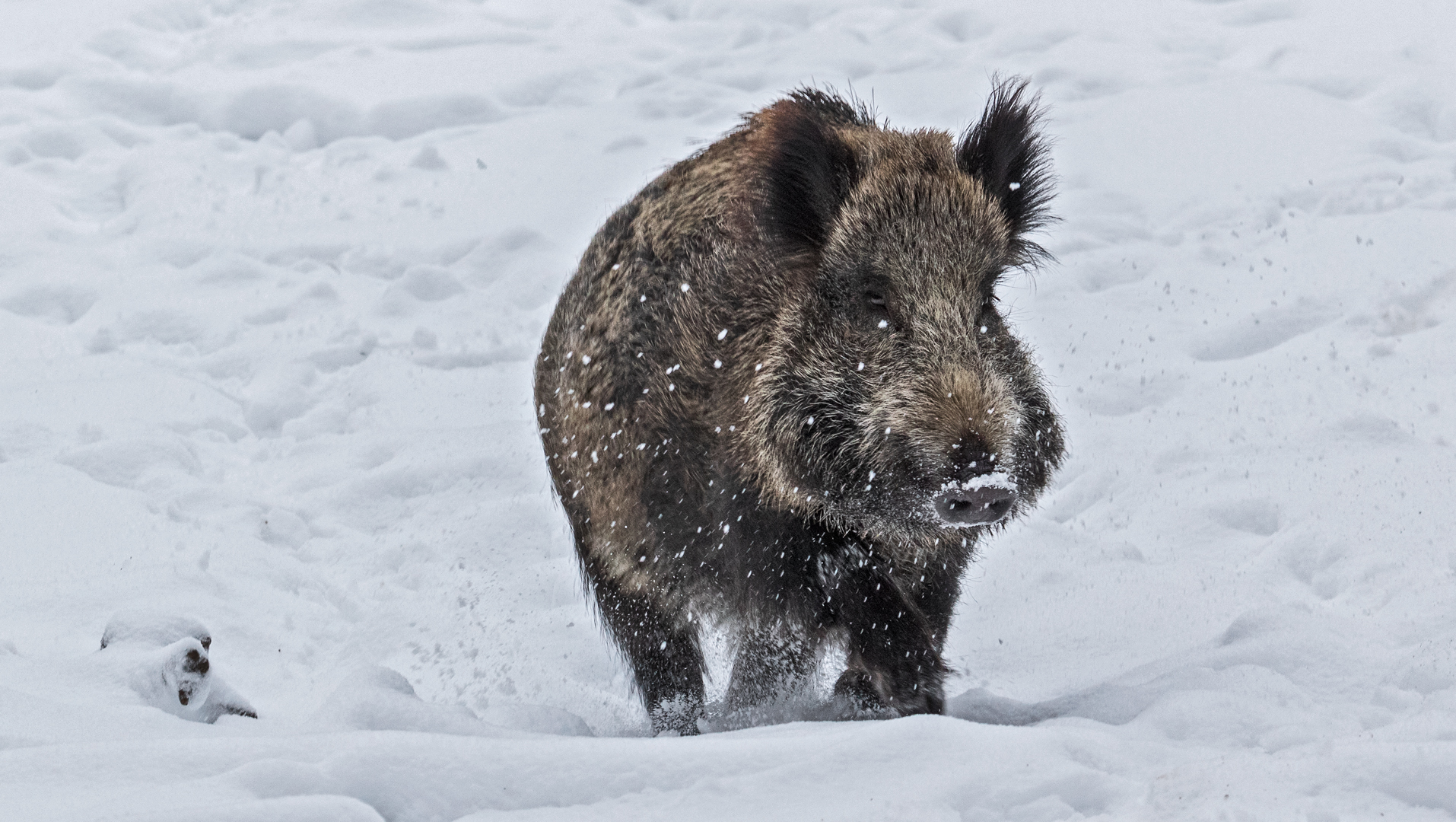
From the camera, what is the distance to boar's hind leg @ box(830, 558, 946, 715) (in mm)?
3832

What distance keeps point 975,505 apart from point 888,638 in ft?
2.52

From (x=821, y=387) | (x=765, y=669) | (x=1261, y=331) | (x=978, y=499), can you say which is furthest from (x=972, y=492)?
(x=1261, y=331)

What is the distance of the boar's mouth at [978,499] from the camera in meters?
3.19

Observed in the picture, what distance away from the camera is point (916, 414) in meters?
3.45

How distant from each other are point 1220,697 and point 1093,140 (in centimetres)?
656

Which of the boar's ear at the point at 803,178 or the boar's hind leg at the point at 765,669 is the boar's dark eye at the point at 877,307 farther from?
the boar's hind leg at the point at 765,669

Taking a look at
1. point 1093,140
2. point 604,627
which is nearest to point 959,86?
point 1093,140

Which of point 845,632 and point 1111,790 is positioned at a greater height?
point 1111,790

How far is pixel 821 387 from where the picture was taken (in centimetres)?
376

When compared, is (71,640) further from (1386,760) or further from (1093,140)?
(1093,140)

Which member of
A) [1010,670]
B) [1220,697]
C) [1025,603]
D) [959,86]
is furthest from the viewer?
[959,86]

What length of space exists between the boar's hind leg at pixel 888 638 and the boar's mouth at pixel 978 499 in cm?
63

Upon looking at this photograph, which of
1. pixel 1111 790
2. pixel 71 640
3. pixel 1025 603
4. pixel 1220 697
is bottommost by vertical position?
pixel 1025 603

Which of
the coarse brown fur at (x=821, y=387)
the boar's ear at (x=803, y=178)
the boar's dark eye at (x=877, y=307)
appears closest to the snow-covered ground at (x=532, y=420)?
the coarse brown fur at (x=821, y=387)
